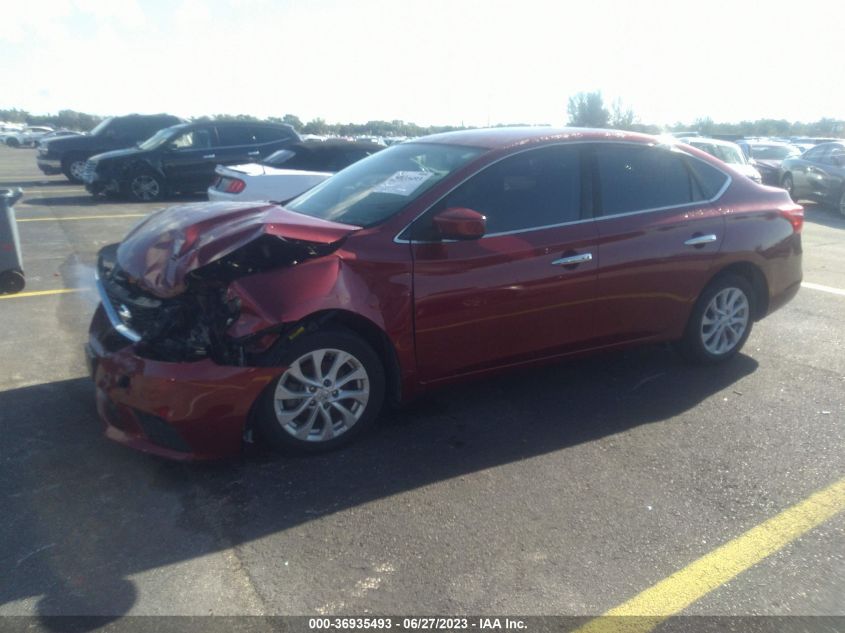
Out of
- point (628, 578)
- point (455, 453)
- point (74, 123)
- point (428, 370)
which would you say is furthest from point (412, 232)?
point (74, 123)

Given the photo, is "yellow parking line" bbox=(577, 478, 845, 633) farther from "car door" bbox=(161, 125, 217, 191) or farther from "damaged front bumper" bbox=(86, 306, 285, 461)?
"car door" bbox=(161, 125, 217, 191)

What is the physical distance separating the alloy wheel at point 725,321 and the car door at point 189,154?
12727 mm

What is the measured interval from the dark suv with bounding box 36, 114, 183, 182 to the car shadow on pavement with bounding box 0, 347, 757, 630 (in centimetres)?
1666

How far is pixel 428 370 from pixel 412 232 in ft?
2.58

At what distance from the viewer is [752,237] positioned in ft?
18.4

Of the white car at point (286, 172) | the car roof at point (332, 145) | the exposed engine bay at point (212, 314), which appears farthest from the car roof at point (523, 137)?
the car roof at point (332, 145)

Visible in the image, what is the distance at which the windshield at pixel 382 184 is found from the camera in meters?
4.57

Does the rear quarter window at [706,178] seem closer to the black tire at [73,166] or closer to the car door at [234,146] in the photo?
the car door at [234,146]

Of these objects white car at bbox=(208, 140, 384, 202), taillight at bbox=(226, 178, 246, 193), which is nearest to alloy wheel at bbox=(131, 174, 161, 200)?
white car at bbox=(208, 140, 384, 202)

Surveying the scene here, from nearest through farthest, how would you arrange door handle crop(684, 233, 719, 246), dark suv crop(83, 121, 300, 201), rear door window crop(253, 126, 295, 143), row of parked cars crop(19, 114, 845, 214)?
door handle crop(684, 233, 719, 246), row of parked cars crop(19, 114, 845, 214), dark suv crop(83, 121, 300, 201), rear door window crop(253, 126, 295, 143)

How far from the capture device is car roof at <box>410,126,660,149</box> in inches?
194

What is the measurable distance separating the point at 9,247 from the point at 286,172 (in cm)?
362

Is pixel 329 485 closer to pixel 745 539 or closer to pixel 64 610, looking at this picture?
pixel 64 610

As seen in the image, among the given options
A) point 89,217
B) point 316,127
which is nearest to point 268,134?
point 89,217
